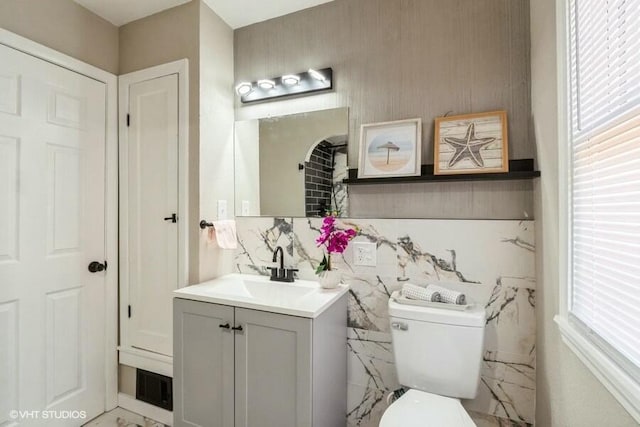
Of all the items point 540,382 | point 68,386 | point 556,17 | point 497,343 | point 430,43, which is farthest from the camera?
point 68,386

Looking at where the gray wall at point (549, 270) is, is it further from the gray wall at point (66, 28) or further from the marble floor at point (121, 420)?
the gray wall at point (66, 28)

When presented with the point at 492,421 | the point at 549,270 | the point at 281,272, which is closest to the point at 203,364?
the point at 281,272

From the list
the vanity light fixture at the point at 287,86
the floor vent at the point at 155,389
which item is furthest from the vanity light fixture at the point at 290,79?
the floor vent at the point at 155,389

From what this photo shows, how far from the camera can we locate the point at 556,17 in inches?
43.3

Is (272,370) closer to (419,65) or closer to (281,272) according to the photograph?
(281,272)

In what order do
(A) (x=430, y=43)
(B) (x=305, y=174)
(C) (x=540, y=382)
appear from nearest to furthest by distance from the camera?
(C) (x=540, y=382) < (A) (x=430, y=43) < (B) (x=305, y=174)

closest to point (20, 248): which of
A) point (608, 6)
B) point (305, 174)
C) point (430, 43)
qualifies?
point (305, 174)

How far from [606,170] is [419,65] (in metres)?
1.10

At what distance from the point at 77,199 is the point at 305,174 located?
1380mm

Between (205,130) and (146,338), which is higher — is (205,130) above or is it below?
above

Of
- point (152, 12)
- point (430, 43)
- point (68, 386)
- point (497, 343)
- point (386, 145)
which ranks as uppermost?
point (152, 12)

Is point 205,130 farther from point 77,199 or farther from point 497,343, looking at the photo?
point 497,343

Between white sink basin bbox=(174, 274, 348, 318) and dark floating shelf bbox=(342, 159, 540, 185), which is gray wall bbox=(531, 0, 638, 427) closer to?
dark floating shelf bbox=(342, 159, 540, 185)

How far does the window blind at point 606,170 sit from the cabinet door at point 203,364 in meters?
1.37
